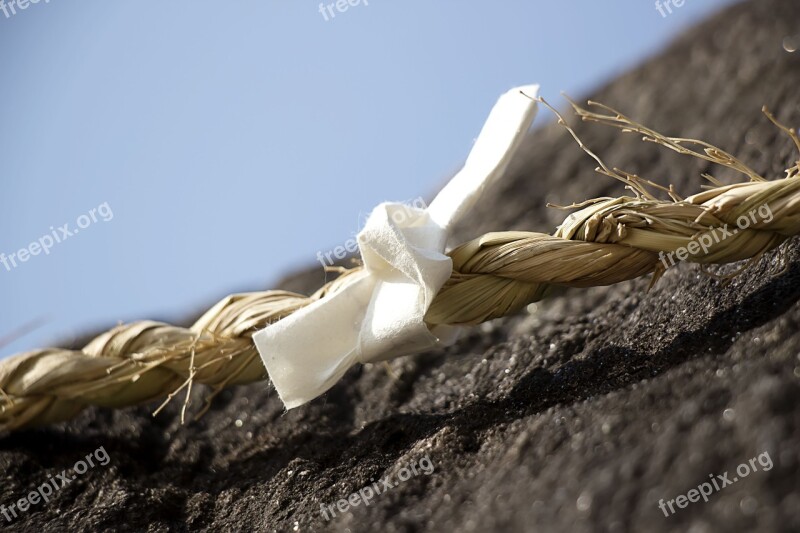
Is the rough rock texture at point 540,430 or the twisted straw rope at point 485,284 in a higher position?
the twisted straw rope at point 485,284

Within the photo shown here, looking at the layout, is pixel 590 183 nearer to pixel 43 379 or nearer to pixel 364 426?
pixel 364 426

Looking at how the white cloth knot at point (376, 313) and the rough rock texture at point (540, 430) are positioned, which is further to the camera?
the white cloth knot at point (376, 313)

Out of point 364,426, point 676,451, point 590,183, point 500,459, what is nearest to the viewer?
point 676,451

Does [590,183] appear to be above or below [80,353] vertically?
below

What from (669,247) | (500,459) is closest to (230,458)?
(500,459)
